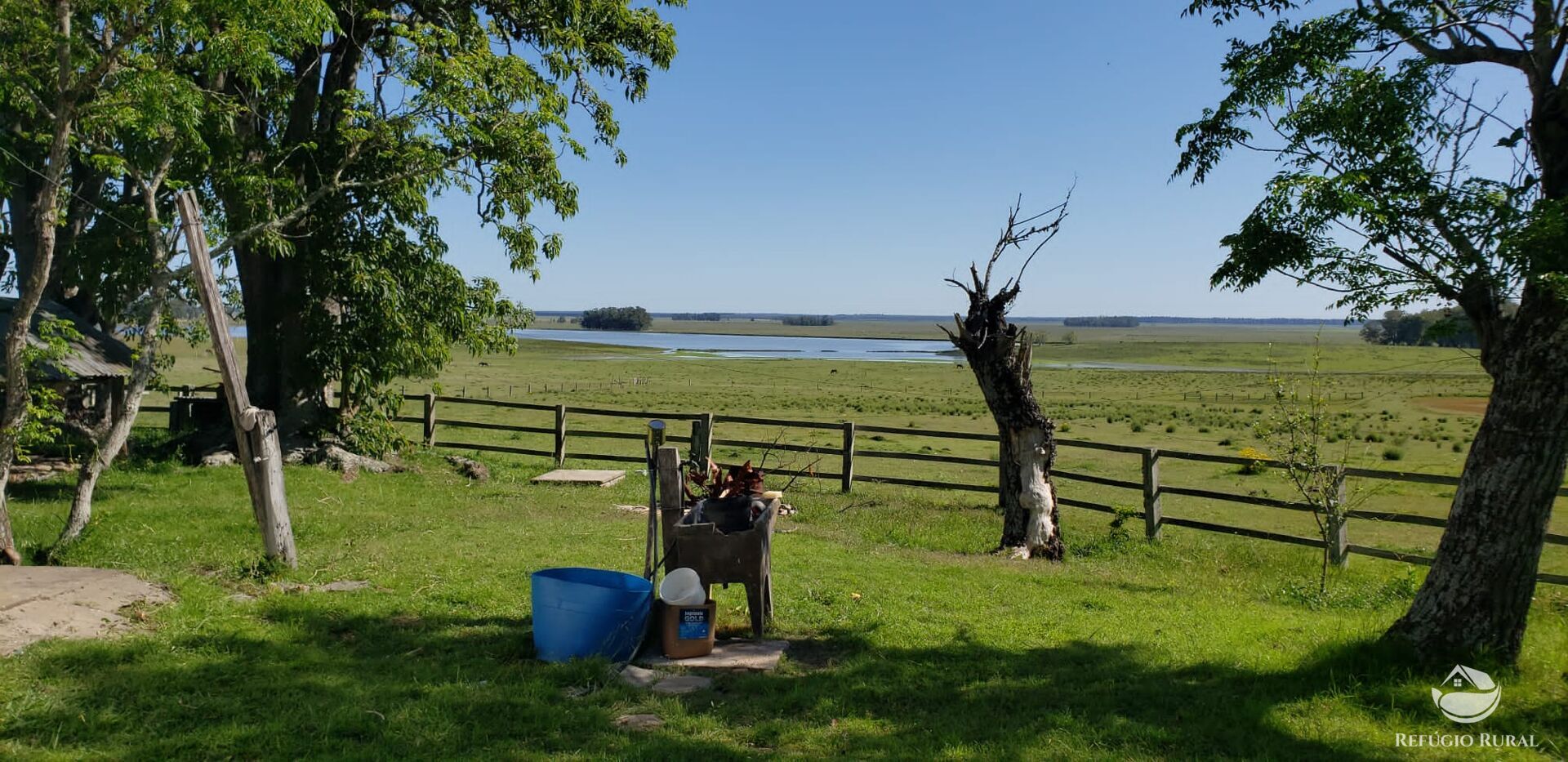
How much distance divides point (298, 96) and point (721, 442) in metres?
11.5

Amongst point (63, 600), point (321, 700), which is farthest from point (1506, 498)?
point (63, 600)

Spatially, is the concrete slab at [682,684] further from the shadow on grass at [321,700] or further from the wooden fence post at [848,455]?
the wooden fence post at [848,455]

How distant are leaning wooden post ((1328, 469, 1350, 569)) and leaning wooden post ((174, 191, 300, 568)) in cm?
976

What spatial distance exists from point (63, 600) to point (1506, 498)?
8404 mm

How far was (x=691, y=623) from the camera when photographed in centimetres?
562

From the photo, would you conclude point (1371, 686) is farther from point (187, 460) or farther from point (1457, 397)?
point (1457, 397)

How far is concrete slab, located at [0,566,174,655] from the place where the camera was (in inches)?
207

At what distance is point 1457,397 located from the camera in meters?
46.9

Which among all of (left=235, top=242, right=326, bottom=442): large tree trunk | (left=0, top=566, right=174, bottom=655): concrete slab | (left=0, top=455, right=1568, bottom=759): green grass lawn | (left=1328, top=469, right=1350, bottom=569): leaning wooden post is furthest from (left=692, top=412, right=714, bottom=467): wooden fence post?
(left=0, top=566, right=174, bottom=655): concrete slab

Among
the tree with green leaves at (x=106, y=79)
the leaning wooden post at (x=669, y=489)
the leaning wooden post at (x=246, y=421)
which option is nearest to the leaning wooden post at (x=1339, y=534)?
the leaning wooden post at (x=669, y=489)

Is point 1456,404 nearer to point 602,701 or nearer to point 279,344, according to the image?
point 279,344

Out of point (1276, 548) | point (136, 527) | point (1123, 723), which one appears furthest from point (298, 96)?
point (1276, 548)

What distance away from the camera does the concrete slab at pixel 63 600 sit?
5250 millimetres

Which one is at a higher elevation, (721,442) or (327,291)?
(327,291)
